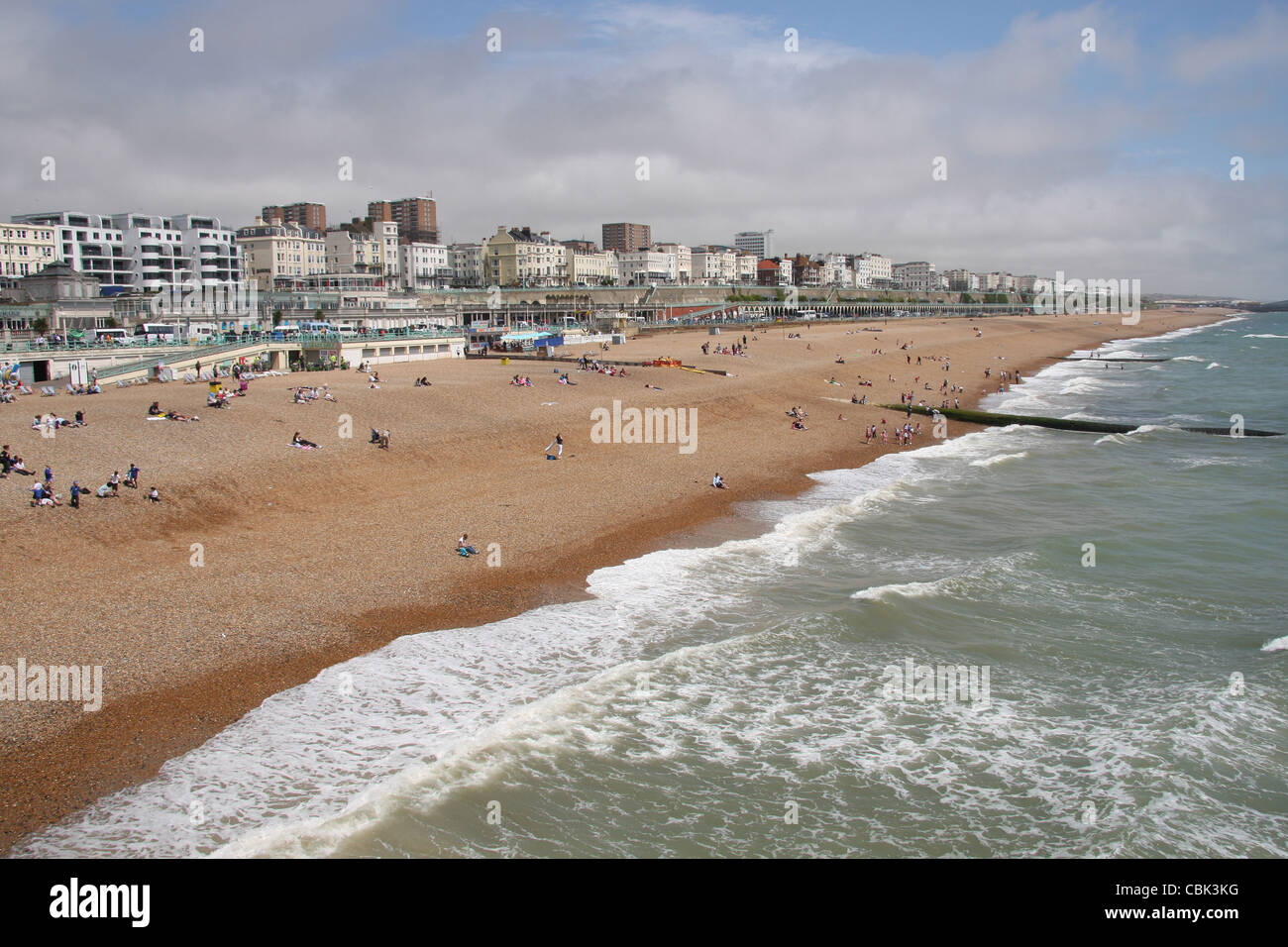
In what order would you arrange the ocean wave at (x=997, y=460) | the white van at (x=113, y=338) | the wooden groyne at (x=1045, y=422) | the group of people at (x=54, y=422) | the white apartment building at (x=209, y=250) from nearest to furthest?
the group of people at (x=54, y=422), the ocean wave at (x=997, y=460), the wooden groyne at (x=1045, y=422), the white van at (x=113, y=338), the white apartment building at (x=209, y=250)

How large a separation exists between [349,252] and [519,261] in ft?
79.9

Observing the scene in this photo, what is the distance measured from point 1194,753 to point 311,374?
1399 inches

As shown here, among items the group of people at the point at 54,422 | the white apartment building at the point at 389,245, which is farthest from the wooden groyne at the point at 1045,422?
the white apartment building at the point at 389,245

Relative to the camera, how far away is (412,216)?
520ft

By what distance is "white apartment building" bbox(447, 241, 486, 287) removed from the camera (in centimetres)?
12801

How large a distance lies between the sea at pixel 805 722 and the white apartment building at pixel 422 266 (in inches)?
4136

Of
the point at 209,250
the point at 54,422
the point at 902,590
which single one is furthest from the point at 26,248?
the point at 902,590

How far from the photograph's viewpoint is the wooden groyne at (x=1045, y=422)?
35375 millimetres

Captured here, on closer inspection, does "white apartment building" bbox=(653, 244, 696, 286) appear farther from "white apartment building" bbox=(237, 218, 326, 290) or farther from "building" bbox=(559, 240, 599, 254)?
"white apartment building" bbox=(237, 218, 326, 290)

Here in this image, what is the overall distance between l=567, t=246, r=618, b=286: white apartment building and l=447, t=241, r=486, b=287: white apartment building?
13.7 meters

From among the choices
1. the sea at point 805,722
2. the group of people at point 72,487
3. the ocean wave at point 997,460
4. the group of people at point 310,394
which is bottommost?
the sea at point 805,722

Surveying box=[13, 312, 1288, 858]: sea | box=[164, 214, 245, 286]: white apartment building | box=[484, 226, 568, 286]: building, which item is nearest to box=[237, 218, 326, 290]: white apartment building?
box=[164, 214, 245, 286]: white apartment building

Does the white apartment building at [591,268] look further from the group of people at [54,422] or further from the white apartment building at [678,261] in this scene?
the group of people at [54,422]
